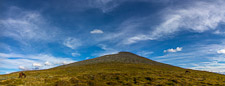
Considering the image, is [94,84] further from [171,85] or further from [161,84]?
[171,85]

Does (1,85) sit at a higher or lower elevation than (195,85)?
higher

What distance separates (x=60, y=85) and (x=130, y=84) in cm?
1409

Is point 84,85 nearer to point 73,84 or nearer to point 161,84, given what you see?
point 73,84

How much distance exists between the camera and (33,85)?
2398 centimetres

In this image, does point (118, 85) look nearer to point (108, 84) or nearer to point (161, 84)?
point (108, 84)

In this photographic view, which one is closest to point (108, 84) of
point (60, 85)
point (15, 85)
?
point (60, 85)

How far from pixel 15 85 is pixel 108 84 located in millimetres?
19221

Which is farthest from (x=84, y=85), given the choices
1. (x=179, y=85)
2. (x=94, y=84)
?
(x=179, y=85)

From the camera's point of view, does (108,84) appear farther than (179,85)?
Yes

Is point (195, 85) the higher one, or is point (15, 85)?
point (15, 85)

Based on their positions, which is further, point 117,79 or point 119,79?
point 117,79

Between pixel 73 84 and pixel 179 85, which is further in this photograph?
pixel 73 84

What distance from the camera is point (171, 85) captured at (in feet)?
76.8

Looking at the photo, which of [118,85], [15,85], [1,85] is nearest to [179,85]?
[118,85]
